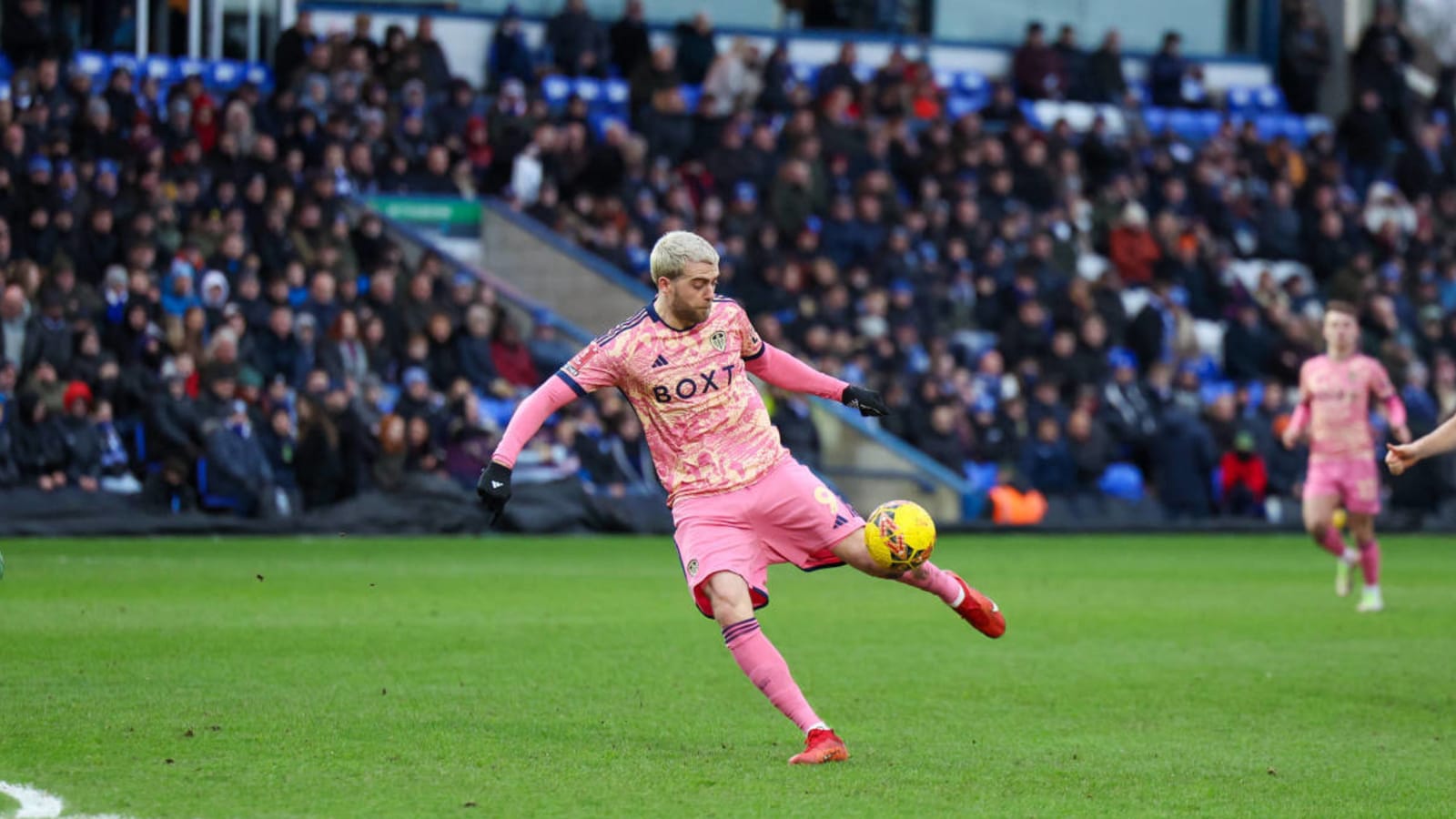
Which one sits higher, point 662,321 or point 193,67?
point 193,67

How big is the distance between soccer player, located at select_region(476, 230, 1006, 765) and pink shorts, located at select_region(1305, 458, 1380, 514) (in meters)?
8.87

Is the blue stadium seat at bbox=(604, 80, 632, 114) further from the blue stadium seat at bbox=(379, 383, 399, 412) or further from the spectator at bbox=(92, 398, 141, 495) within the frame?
the spectator at bbox=(92, 398, 141, 495)

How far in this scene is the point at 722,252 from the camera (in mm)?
27625

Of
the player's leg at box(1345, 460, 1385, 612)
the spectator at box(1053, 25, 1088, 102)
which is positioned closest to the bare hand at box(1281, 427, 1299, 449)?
the player's leg at box(1345, 460, 1385, 612)

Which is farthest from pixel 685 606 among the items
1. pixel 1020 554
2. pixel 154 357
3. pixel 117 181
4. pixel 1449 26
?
pixel 1449 26

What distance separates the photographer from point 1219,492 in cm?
2802

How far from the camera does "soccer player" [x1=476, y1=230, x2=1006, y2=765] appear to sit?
866 centimetres

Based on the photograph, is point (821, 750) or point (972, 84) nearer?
point (821, 750)

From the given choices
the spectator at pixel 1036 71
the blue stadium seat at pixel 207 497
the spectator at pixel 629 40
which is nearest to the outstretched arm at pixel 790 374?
the blue stadium seat at pixel 207 497

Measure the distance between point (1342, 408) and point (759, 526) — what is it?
924 centimetres

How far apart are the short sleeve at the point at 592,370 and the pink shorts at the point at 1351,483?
9459 millimetres

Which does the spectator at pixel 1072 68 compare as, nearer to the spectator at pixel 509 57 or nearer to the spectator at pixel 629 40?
the spectator at pixel 629 40

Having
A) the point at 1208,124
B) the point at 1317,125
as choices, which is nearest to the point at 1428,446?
the point at 1208,124

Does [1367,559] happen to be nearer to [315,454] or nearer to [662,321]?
[662,321]
